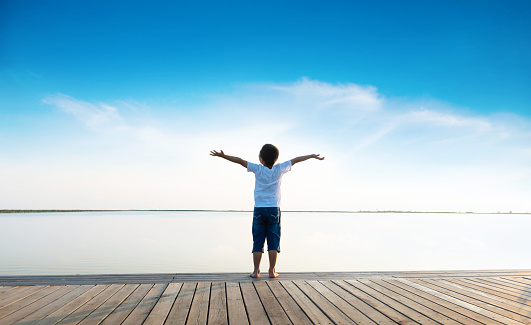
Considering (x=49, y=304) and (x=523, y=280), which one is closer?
(x=49, y=304)

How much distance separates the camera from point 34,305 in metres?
3.17

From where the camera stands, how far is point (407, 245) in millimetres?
16828

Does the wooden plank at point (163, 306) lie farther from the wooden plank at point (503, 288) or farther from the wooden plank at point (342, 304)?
the wooden plank at point (503, 288)

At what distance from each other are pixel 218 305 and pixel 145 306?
668 millimetres

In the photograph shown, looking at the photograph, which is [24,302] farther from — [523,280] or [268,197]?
[523,280]

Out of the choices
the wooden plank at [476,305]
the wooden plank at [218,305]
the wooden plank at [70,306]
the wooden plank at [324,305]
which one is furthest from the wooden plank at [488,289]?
the wooden plank at [70,306]

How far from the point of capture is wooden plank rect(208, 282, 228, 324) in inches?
110

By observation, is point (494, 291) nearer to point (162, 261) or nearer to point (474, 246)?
point (162, 261)

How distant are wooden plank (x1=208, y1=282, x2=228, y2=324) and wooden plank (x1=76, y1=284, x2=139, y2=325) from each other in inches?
34.4

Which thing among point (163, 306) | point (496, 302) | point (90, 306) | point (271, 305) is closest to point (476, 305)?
Result: point (496, 302)

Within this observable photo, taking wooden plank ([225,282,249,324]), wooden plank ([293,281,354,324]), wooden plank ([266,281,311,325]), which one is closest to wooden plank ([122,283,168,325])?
wooden plank ([225,282,249,324])

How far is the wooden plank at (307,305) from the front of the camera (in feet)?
9.28

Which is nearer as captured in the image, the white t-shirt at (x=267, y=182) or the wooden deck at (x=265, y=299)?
the wooden deck at (x=265, y=299)

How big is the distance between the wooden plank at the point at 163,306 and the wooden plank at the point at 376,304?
1.90 meters
